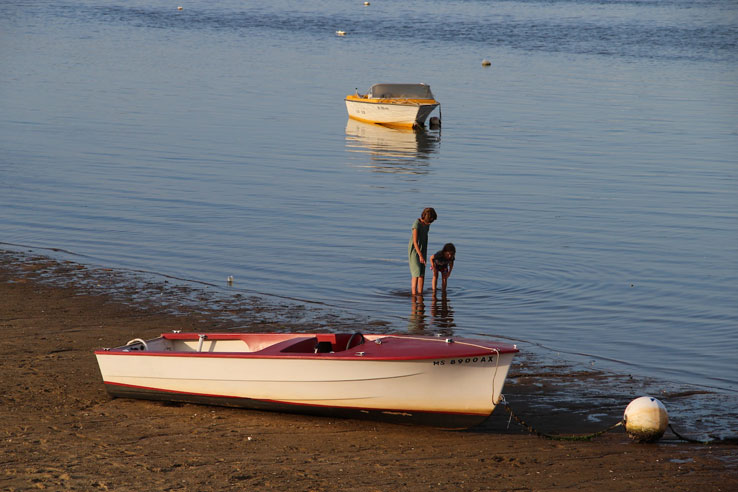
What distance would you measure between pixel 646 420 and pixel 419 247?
6904mm

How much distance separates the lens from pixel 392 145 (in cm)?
3728

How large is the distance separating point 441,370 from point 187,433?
2.73m

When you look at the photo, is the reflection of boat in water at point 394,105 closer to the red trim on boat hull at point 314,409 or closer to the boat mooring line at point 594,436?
the red trim on boat hull at point 314,409

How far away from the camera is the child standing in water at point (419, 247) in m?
15.9

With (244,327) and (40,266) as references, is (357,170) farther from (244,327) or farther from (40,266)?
(244,327)

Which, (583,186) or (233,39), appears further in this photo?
(233,39)

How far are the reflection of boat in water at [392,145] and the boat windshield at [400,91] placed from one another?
4.45 feet

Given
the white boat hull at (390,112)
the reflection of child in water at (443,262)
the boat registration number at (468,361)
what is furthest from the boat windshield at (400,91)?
the boat registration number at (468,361)

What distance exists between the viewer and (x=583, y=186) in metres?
28.0

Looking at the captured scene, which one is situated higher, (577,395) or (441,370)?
(441,370)

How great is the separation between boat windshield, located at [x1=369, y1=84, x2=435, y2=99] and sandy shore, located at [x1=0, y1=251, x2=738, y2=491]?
95.4 feet

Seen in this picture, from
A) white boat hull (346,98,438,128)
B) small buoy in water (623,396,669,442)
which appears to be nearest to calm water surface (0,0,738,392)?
white boat hull (346,98,438,128)

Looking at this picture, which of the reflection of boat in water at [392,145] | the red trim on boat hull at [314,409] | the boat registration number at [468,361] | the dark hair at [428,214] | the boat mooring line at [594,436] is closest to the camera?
the boat registration number at [468,361]

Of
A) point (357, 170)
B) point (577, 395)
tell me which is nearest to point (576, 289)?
point (577, 395)
